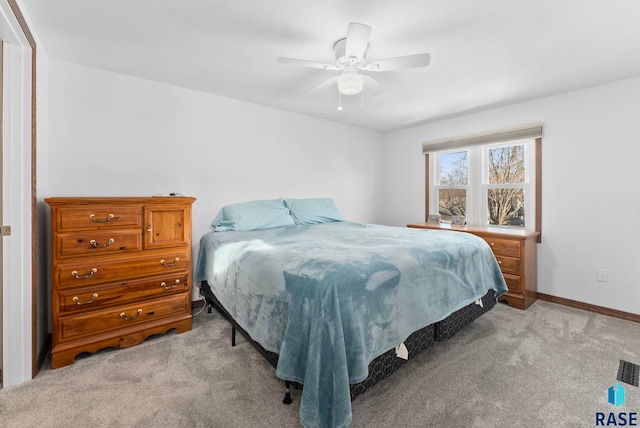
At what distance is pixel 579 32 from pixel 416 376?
97.9 inches

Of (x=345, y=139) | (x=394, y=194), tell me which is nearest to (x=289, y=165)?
(x=345, y=139)

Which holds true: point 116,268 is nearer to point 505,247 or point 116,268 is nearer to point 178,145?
point 178,145

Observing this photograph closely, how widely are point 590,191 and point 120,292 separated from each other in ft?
14.2

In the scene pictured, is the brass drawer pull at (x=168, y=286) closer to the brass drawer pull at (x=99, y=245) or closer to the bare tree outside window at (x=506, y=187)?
the brass drawer pull at (x=99, y=245)

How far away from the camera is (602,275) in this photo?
9.26ft

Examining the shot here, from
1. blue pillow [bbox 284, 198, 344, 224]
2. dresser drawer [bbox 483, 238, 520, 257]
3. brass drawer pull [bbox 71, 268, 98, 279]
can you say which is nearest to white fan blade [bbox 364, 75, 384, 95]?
blue pillow [bbox 284, 198, 344, 224]

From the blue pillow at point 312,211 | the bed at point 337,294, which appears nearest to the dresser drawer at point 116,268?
the bed at point 337,294

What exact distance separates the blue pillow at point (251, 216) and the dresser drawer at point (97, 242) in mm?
839

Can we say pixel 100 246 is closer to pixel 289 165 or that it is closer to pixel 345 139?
pixel 289 165

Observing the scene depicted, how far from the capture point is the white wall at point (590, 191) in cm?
267

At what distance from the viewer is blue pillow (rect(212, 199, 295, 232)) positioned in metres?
2.94

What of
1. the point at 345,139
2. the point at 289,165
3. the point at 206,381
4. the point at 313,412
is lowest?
the point at 206,381

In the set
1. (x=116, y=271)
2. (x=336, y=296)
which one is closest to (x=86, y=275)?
(x=116, y=271)

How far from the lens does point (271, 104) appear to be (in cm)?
340
